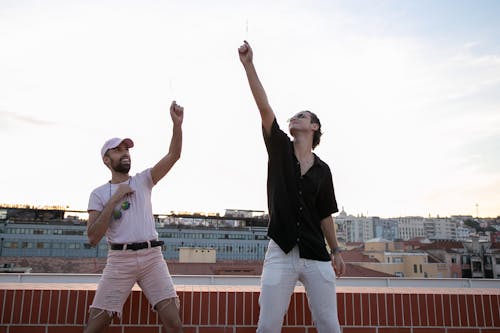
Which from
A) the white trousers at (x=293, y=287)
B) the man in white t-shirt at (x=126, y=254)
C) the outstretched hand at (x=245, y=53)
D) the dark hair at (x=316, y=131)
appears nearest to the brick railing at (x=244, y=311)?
the man in white t-shirt at (x=126, y=254)

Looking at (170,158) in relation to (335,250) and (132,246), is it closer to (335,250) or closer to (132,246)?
(132,246)

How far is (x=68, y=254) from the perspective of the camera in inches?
2574

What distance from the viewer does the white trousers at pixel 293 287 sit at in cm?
224

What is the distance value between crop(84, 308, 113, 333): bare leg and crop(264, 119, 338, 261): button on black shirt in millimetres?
1166

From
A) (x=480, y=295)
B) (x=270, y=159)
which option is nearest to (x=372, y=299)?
(x=480, y=295)

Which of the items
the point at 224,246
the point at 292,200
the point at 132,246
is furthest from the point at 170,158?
the point at 224,246

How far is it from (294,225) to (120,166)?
1.30 meters

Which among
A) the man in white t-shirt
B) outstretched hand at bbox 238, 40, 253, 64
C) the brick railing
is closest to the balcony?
the brick railing

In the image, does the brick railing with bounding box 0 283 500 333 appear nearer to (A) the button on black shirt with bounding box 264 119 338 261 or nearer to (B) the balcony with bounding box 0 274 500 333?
(B) the balcony with bounding box 0 274 500 333

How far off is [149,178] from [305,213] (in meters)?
1.16

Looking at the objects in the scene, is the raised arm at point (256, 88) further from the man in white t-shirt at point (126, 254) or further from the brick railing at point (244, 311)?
the brick railing at point (244, 311)

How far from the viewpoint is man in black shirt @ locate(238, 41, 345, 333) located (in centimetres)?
227

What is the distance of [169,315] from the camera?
2592 mm

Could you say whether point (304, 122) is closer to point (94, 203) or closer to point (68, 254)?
point (94, 203)
